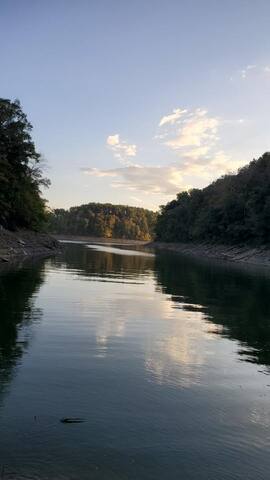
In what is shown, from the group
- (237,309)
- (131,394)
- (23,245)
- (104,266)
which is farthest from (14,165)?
(131,394)

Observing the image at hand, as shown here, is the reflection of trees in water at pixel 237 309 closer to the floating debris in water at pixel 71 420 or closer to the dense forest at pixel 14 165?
the floating debris in water at pixel 71 420

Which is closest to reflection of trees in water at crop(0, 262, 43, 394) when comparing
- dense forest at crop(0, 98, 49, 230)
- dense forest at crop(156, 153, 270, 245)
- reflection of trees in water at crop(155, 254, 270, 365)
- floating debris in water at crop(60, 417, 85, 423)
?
floating debris in water at crop(60, 417, 85, 423)

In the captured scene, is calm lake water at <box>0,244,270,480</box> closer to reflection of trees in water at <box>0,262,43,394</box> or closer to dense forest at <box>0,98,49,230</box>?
reflection of trees in water at <box>0,262,43,394</box>

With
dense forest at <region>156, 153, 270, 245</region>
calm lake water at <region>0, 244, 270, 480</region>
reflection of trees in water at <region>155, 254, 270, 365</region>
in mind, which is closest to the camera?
calm lake water at <region>0, 244, 270, 480</region>

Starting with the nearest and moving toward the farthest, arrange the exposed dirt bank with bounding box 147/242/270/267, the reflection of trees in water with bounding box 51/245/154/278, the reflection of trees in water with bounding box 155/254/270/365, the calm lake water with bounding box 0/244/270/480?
the calm lake water with bounding box 0/244/270/480 → the reflection of trees in water with bounding box 155/254/270/365 → the reflection of trees in water with bounding box 51/245/154/278 → the exposed dirt bank with bounding box 147/242/270/267

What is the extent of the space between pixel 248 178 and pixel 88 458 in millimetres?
110734

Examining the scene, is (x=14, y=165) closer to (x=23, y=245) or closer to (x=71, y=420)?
(x=23, y=245)

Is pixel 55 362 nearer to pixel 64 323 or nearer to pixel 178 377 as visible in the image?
pixel 178 377

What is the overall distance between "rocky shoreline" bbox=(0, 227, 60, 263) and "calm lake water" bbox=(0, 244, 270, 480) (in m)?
31.1

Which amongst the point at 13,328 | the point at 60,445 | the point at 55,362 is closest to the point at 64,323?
the point at 13,328

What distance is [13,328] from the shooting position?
15.8 m

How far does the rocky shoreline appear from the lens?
181ft

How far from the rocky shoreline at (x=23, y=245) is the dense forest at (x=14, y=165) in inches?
A: 87.2

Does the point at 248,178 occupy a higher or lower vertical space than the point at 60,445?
higher
